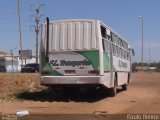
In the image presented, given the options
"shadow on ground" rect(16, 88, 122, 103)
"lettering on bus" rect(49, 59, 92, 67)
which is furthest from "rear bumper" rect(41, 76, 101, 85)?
"shadow on ground" rect(16, 88, 122, 103)

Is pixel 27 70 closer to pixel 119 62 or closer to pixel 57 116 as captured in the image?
pixel 119 62

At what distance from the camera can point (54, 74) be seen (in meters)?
19.7

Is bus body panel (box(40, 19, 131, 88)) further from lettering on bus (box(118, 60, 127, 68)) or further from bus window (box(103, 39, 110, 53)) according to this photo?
lettering on bus (box(118, 60, 127, 68))

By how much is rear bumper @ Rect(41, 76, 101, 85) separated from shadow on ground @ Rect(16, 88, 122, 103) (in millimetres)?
1497

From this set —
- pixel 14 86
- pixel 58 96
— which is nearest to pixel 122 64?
pixel 58 96

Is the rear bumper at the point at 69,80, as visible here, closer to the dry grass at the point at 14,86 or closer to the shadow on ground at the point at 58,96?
the shadow on ground at the point at 58,96

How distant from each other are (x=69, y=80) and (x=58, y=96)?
370cm

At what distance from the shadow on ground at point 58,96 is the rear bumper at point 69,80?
4.91ft

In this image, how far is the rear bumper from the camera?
1920 cm

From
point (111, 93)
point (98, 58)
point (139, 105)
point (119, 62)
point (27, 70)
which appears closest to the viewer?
point (139, 105)

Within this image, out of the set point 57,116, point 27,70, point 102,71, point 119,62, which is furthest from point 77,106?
point 27,70

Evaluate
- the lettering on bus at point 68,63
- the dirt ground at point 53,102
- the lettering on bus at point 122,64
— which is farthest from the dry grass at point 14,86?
the lettering on bus at point 122,64

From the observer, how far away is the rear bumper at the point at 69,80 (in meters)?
19.2

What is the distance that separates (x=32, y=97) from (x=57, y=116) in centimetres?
763
